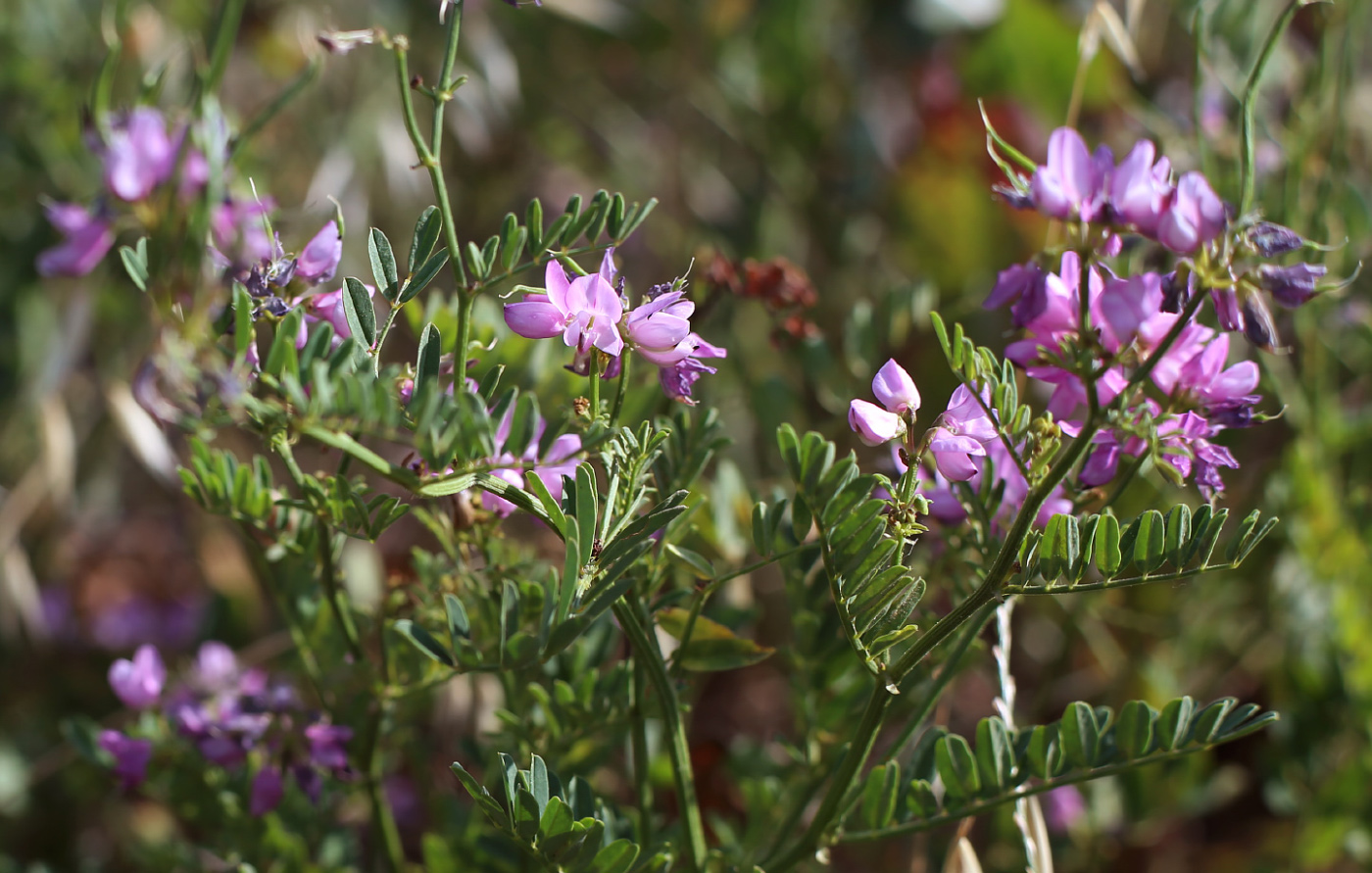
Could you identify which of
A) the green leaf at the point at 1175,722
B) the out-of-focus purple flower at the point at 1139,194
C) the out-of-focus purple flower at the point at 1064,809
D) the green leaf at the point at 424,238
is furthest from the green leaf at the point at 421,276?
the out-of-focus purple flower at the point at 1064,809

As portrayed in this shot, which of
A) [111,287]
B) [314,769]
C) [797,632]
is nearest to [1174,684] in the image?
[797,632]

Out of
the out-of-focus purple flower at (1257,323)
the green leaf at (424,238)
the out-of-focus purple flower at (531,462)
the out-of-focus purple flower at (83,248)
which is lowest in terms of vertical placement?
the out-of-focus purple flower at (531,462)

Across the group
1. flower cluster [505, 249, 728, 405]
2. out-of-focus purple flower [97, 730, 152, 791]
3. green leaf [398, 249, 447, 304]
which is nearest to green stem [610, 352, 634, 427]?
flower cluster [505, 249, 728, 405]

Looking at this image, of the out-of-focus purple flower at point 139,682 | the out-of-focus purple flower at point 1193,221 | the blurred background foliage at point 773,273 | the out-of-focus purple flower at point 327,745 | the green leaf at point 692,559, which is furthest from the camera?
the blurred background foliage at point 773,273

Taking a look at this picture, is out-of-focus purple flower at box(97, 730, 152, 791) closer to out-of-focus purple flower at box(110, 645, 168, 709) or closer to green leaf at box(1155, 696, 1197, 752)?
out-of-focus purple flower at box(110, 645, 168, 709)

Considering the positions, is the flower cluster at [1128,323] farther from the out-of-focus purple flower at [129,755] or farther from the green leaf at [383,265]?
the out-of-focus purple flower at [129,755]

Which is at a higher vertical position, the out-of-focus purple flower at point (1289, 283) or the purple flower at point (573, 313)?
the out-of-focus purple flower at point (1289, 283)

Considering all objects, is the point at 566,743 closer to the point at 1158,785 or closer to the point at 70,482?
the point at 1158,785

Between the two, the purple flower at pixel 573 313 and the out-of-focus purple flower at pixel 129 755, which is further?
the out-of-focus purple flower at pixel 129 755
